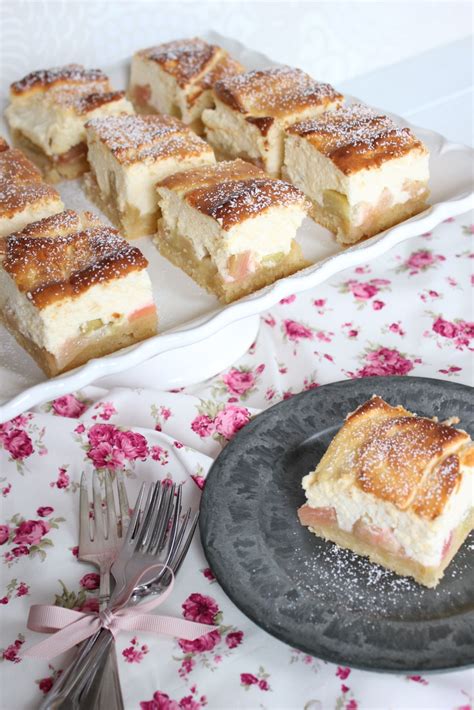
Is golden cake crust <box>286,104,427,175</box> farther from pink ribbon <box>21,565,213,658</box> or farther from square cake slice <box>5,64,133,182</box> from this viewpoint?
pink ribbon <box>21,565,213,658</box>

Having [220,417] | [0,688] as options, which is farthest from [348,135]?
[0,688]

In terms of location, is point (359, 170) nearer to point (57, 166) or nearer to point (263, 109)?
point (263, 109)

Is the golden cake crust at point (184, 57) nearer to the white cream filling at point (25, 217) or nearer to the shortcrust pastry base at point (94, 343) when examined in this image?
the white cream filling at point (25, 217)

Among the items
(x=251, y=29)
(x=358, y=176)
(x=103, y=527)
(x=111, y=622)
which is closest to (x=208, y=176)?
(x=358, y=176)

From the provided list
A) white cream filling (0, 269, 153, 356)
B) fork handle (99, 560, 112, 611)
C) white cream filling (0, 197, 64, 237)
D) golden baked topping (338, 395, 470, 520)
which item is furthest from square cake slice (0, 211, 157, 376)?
golden baked topping (338, 395, 470, 520)

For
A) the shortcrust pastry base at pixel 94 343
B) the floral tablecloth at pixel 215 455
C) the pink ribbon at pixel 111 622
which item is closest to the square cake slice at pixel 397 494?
the floral tablecloth at pixel 215 455

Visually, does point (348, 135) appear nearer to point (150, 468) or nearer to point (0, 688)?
point (150, 468)
